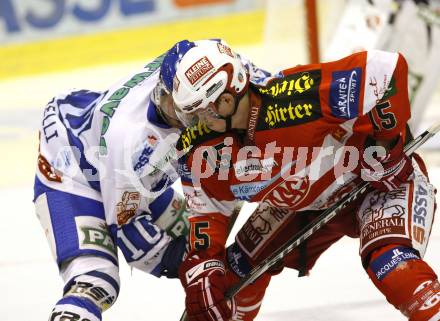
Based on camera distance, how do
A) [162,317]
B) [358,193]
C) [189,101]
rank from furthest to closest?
[162,317] → [358,193] → [189,101]

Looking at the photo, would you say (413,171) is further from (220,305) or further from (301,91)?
(220,305)

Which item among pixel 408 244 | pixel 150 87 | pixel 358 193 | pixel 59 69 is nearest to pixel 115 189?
pixel 150 87

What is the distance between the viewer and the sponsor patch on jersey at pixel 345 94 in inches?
116

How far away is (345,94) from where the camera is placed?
117 inches

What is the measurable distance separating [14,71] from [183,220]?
4.89m

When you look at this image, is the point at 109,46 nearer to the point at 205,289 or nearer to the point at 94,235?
the point at 94,235

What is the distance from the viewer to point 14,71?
8.43m

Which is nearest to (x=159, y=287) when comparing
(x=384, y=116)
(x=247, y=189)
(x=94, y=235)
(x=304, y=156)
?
(x=94, y=235)

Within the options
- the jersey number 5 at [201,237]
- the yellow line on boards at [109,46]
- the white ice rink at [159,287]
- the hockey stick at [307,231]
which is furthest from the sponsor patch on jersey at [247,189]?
the yellow line on boards at [109,46]

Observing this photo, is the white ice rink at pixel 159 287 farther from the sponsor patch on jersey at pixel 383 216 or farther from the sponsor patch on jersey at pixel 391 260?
the sponsor patch on jersey at pixel 391 260

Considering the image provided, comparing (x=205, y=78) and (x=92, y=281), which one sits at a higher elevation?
(x=205, y=78)

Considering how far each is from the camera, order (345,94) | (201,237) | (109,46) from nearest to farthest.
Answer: (345,94), (201,237), (109,46)

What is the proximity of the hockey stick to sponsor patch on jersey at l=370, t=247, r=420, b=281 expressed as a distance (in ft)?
1.17

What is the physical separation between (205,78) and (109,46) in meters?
5.59
